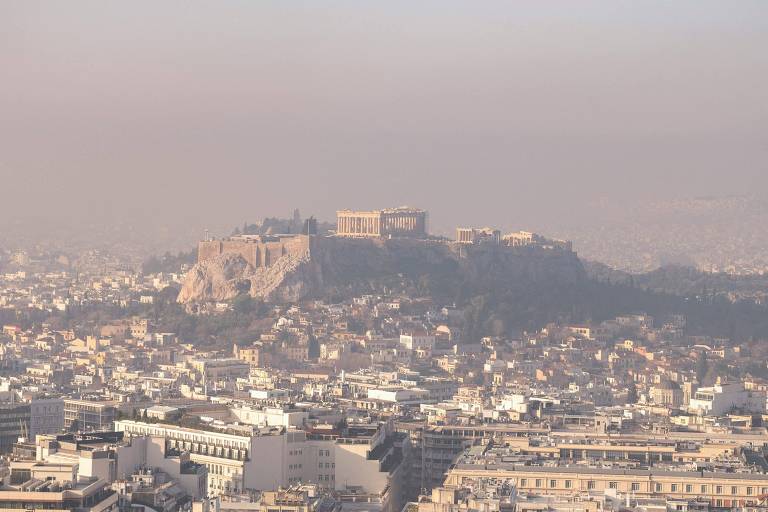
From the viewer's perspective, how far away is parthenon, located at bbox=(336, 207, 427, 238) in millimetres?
156625

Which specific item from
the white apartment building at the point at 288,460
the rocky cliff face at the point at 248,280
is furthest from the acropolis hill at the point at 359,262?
the white apartment building at the point at 288,460

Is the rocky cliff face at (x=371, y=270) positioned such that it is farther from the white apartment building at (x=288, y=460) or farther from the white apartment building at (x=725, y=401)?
the white apartment building at (x=288, y=460)

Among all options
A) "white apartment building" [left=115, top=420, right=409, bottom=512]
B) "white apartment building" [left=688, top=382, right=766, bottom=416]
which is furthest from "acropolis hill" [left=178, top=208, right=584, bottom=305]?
"white apartment building" [left=115, top=420, right=409, bottom=512]

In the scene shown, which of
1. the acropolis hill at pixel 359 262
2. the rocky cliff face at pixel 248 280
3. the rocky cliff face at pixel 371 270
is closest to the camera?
the rocky cliff face at pixel 248 280

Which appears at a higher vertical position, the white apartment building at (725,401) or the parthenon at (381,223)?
the parthenon at (381,223)

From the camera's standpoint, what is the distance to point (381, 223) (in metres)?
157

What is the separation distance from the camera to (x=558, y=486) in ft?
168

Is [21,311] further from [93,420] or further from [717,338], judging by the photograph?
[93,420]

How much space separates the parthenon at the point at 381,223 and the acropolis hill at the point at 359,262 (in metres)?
0.06

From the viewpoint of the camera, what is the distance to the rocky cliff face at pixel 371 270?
5615 inches

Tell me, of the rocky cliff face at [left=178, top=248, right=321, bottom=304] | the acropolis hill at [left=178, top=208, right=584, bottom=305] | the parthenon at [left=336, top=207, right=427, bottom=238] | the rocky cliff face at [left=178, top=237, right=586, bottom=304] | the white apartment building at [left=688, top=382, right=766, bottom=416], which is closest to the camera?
the white apartment building at [left=688, top=382, right=766, bottom=416]

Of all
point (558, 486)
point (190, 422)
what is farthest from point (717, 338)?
point (558, 486)

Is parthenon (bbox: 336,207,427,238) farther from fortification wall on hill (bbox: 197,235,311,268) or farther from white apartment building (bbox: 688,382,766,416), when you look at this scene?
white apartment building (bbox: 688,382,766,416)

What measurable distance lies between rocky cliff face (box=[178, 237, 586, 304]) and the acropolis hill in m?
0.06
